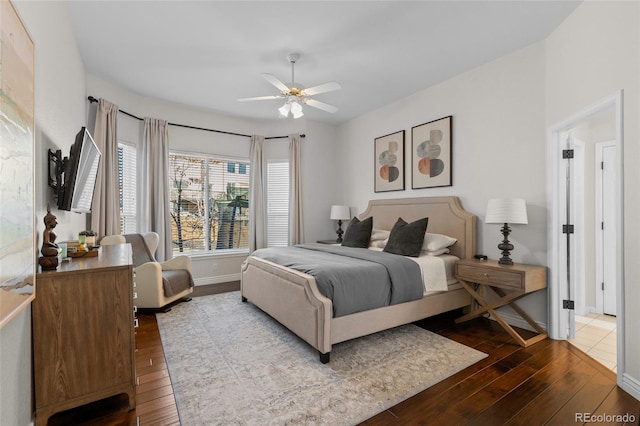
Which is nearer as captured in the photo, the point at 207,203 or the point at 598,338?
the point at 598,338

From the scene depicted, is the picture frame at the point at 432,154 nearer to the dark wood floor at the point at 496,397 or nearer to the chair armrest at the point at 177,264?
the dark wood floor at the point at 496,397

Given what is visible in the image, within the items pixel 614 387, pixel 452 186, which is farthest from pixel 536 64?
pixel 614 387

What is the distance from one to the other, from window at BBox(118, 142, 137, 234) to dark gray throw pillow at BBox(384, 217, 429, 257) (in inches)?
142

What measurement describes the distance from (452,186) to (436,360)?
86.0 inches

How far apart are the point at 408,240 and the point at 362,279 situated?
105cm

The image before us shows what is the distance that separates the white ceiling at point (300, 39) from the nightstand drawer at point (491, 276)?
7.36 feet

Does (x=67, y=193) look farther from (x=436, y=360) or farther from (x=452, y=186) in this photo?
(x=452, y=186)

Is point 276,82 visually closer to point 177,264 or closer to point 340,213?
point 177,264

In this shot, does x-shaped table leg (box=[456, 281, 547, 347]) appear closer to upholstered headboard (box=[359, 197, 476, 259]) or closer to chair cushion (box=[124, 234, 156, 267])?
upholstered headboard (box=[359, 197, 476, 259])

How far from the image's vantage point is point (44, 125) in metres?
1.88

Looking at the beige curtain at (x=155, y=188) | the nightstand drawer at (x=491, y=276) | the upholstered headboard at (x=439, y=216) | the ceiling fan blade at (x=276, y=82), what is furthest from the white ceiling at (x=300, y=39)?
the nightstand drawer at (x=491, y=276)

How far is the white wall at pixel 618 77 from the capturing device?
196cm

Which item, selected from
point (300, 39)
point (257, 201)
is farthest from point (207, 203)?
point (300, 39)

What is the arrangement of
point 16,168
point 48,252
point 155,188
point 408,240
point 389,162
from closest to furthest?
point 16,168 → point 48,252 → point 408,240 → point 155,188 → point 389,162
